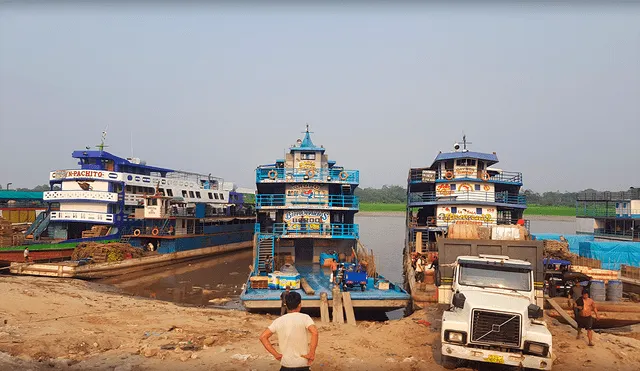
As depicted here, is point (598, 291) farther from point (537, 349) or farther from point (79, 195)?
point (79, 195)

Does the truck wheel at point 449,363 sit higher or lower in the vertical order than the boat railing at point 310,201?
lower

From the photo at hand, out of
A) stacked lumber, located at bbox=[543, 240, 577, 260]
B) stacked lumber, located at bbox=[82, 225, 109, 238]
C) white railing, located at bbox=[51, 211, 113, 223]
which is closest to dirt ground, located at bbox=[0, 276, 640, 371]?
stacked lumber, located at bbox=[543, 240, 577, 260]

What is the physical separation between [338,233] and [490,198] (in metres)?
11.5

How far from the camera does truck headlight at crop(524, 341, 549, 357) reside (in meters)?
7.93

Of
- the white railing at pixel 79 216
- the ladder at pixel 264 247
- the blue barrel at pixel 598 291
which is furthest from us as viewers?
the white railing at pixel 79 216

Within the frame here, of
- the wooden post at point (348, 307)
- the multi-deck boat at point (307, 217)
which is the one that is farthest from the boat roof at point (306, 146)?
the wooden post at point (348, 307)

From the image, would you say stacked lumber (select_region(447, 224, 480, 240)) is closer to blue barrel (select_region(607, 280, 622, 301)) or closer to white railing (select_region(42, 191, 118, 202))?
blue barrel (select_region(607, 280, 622, 301))

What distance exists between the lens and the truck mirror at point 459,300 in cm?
895

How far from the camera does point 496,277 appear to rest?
32.2 ft

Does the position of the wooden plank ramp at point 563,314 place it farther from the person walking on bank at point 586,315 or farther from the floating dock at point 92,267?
the floating dock at point 92,267

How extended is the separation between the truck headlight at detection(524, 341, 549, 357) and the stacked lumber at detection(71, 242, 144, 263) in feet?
92.6

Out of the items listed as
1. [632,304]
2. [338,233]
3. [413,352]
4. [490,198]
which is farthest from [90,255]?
[632,304]

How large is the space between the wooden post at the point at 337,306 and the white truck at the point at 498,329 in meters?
Result: 7.08

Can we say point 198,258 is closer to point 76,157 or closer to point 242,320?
point 76,157
